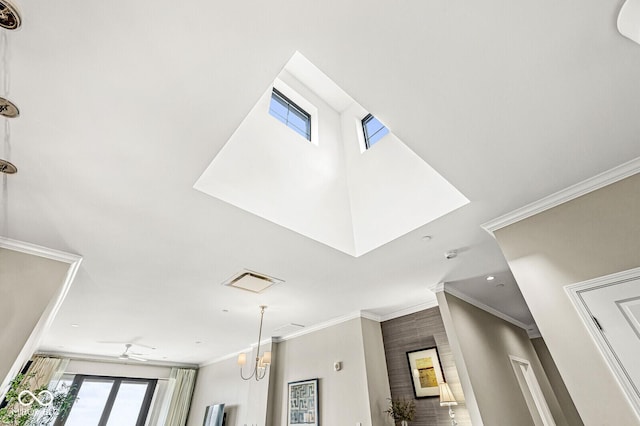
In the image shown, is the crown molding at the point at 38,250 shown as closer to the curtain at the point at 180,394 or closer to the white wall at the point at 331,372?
the white wall at the point at 331,372

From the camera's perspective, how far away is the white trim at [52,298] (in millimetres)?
2436

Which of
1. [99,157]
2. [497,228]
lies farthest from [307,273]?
[99,157]

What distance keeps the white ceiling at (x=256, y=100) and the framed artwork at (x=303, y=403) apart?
9.44 feet

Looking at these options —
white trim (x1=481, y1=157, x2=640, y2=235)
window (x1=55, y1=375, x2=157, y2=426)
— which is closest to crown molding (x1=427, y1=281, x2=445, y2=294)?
white trim (x1=481, y1=157, x2=640, y2=235)

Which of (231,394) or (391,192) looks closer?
(391,192)

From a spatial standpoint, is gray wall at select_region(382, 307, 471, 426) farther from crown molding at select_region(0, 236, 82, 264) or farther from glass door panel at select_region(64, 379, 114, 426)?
glass door panel at select_region(64, 379, 114, 426)

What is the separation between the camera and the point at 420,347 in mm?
4242

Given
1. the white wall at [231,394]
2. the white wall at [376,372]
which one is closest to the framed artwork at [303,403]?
the white wall at [231,394]

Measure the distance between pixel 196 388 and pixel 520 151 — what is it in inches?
358

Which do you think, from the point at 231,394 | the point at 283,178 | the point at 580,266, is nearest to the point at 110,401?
the point at 231,394

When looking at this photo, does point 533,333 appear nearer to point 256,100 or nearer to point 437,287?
point 437,287

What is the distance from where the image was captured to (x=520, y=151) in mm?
2064

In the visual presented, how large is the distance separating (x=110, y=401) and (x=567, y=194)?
971 centimetres

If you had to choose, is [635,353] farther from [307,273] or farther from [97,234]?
[97,234]
